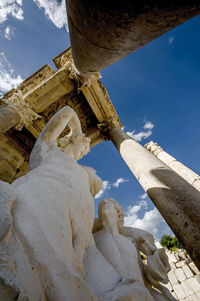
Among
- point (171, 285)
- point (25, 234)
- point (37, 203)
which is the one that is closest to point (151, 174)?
point (37, 203)

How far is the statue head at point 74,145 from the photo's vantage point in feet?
8.30

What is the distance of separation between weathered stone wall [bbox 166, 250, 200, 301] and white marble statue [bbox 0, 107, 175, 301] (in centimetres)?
841

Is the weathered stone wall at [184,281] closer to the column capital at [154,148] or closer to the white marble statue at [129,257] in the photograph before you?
the column capital at [154,148]

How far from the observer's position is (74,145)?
2.62 m

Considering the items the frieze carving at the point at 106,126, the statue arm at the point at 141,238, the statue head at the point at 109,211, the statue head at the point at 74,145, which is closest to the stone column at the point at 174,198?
the statue arm at the point at 141,238

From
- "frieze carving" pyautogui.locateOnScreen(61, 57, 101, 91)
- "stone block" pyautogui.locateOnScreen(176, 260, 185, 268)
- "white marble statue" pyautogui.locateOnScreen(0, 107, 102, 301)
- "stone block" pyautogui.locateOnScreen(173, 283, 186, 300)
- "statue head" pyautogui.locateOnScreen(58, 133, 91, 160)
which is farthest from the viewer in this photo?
"stone block" pyautogui.locateOnScreen(176, 260, 185, 268)

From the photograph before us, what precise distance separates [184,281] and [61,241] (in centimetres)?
1023

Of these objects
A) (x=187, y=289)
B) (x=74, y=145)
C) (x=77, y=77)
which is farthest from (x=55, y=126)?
(x=187, y=289)

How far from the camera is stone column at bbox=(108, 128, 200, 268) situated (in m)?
1.86

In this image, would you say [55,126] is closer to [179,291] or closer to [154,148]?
[154,148]

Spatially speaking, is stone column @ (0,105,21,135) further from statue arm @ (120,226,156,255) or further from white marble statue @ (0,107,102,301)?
statue arm @ (120,226,156,255)

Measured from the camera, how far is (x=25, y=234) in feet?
3.43

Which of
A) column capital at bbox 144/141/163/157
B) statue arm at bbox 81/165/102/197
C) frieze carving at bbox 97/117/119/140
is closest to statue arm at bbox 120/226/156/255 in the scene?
statue arm at bbox 81/165/102/197

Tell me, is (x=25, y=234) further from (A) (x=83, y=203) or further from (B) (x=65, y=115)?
(B) (x=65, y=115)
